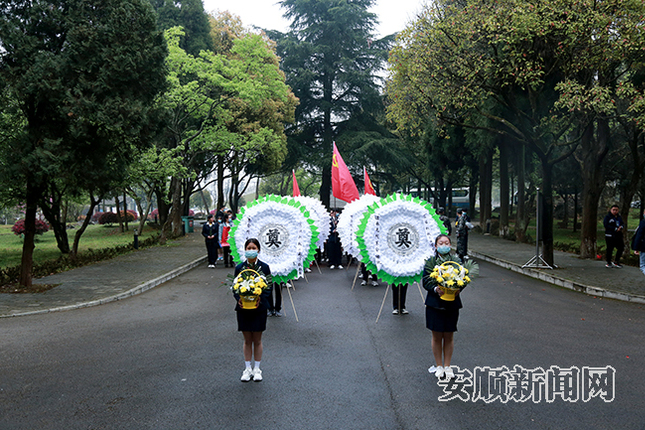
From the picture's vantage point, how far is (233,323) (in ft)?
28.4

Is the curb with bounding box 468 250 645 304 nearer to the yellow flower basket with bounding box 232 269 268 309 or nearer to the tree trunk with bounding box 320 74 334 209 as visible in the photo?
the yellow flower basket with bounding box 232 269 268 309

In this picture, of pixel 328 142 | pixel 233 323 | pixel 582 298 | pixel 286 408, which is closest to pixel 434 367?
pixel 286 408

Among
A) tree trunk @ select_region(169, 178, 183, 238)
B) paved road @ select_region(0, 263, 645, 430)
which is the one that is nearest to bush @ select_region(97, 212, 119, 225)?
tree trunk @ select_region(169, 178, 183, 238)

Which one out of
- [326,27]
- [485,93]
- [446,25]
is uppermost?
[326,27]

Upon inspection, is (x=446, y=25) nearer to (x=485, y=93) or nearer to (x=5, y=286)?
(x=485, y=93)

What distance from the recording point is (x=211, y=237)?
1686 cm

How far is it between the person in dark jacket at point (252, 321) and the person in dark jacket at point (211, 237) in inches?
445

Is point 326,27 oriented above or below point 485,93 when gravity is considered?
above

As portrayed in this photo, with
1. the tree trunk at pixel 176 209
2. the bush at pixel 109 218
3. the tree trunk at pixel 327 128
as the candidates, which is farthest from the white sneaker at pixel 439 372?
the bush at pixel 109 218

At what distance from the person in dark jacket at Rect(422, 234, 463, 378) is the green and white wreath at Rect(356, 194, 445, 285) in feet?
8.06

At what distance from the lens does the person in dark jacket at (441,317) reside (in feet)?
18.6

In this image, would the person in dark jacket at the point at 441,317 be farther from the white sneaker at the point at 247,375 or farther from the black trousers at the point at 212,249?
the black trousers at the point at 212,249

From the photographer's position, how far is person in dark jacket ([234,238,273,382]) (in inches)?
223

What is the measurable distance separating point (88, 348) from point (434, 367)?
4945mm
